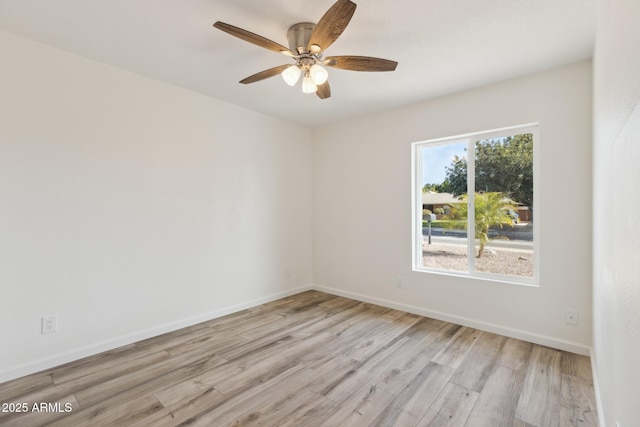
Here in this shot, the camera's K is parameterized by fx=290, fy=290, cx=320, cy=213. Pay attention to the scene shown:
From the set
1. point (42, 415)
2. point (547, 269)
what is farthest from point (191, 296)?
point (547, 269)

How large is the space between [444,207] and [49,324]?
3.87 metres

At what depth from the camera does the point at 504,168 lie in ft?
9.72

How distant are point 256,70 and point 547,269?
10.6ft

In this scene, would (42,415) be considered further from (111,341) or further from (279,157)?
(279,157)

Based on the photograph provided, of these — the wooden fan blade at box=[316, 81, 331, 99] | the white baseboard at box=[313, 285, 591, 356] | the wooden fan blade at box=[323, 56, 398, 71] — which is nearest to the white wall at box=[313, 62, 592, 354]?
the white baseboard at box=[313, 285, 591, 356]

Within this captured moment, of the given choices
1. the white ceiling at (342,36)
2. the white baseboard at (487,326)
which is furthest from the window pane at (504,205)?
the white ceiling at (342,36)

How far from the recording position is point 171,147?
2.98 metres

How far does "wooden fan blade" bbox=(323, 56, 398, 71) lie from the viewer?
6.47ft

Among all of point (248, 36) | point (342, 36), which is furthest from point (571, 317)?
point (248, 36)

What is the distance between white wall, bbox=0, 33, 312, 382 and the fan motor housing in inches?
65.0

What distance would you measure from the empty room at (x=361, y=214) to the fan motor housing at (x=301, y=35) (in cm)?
1

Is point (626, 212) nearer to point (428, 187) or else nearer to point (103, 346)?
point (428, 187)

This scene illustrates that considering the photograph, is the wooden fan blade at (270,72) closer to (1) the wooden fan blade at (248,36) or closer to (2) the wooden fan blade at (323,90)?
(1) the wooden fan blade at (248,36)

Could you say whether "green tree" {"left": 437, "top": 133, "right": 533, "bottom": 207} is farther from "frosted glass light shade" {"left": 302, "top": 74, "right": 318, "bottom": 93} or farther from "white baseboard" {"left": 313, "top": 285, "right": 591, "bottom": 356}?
"frosted glass light shade" {"left": 302, "top": 74, "right": 318, "bottom": 93}
